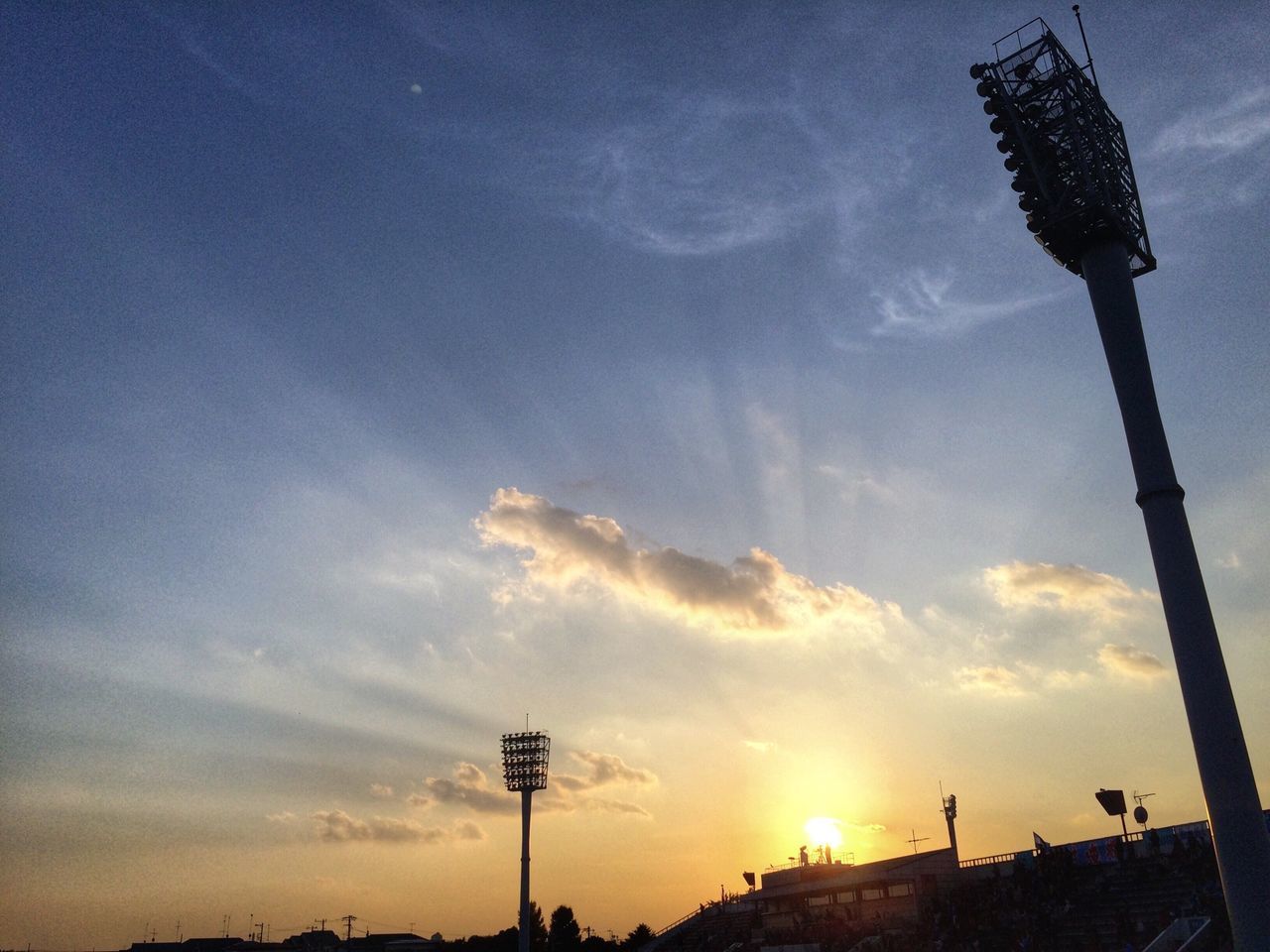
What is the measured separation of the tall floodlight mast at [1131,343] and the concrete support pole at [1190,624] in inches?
1.4

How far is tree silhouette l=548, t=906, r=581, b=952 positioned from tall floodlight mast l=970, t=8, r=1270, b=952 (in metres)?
122

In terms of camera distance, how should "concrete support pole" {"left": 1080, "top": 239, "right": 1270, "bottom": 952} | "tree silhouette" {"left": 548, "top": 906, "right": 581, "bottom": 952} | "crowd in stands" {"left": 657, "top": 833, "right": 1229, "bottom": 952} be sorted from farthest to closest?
"tree silhouette" {"left": 548, "top": 906, "right": 581, "bottom": 952} < "crowd in stands" {"left": 657, "top": 833, "right": 1229, "bottom": 952} < "concrete support pole" {"left": 1080, "top": 239, "right": 1270, "bottom": 952}

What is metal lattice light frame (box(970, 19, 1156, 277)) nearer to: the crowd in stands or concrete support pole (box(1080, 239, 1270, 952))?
concrete support pole (box(1080, 239, 1270, 952))

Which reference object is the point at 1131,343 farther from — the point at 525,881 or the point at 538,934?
the point at 538,934

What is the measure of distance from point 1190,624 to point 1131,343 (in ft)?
34.6

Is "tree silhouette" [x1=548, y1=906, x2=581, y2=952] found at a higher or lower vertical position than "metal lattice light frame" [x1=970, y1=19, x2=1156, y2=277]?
lower

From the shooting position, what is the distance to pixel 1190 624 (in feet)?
107

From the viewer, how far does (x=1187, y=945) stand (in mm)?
38875

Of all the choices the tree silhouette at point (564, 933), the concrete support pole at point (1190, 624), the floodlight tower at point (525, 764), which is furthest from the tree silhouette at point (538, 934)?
the concrete support pole at point (1190, 624)

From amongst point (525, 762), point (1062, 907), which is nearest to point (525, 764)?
point (525, 762)

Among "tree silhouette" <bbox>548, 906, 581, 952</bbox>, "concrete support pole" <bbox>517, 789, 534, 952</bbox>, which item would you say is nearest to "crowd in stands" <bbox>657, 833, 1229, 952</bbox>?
"concrete support pole" <bbox>517, 789, 534, 952</bbox>

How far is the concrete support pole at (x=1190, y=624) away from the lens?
29.8 meters

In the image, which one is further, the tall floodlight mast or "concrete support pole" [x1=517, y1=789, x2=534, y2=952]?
"concrete support pole" [x1=517, y1=789, x2=534, y2=952]

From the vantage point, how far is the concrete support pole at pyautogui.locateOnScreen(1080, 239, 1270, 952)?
2977cm
